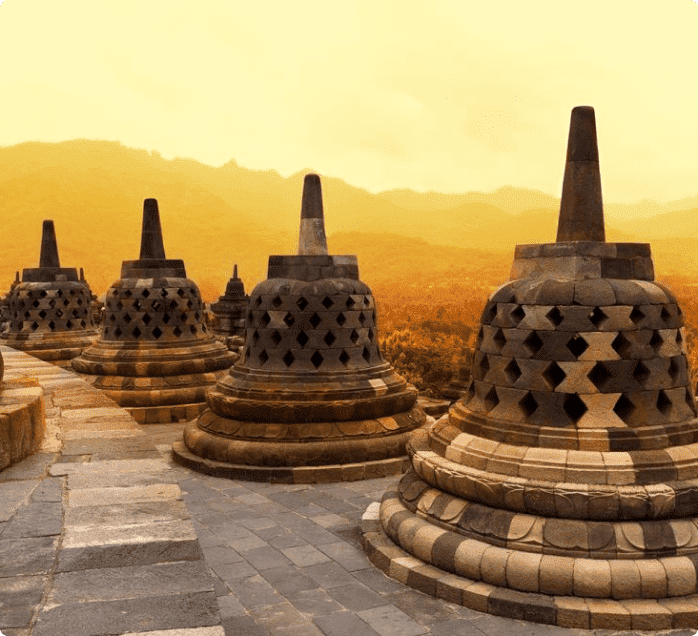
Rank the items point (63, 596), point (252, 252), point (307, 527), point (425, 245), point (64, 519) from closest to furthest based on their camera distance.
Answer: point (63, 596)
point (64, 519)
point (307, 527)
point (425, 245)
point (252, 252)

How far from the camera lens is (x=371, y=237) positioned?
88125 mm

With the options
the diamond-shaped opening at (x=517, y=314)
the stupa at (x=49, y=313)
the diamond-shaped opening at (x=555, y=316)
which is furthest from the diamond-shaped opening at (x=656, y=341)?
the stupa at (x=49, y=313)

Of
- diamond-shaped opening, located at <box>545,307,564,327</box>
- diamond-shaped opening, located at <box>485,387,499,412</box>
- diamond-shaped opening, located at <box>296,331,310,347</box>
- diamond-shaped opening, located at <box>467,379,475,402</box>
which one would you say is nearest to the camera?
diamond-shaped opening, located at <box>545,307,564,327</box>

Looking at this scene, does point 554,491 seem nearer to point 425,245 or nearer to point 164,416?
point 164,416

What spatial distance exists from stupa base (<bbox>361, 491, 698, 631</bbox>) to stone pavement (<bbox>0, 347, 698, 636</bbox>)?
0.25ft

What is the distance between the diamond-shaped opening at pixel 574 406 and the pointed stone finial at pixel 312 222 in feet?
15.0

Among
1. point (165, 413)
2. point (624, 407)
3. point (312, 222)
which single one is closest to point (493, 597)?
point (624, 407)

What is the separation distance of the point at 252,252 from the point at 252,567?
89.8m

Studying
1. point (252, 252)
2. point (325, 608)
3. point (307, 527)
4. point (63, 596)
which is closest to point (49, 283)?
point (307, 527)

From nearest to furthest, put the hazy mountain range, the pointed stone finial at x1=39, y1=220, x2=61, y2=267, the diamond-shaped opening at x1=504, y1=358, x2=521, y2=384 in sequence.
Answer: the diamond-shaped opening at x1=504, y1=358, x2=521, y2=384, the pointed stone finial at x1=39, y1=220, x2=61, y2=267, the hazy mountain range

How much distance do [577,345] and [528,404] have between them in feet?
1.84

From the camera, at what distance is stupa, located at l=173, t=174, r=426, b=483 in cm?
838

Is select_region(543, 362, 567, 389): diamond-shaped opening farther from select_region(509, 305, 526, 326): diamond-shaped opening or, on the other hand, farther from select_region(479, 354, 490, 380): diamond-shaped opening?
select_region(479, 354, 490, 380): diamond-shaped opening

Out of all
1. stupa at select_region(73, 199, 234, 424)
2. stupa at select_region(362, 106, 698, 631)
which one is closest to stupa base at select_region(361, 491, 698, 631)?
stupa at select_region(362, 106, 698, 631)
